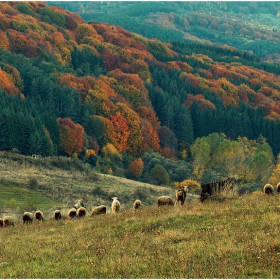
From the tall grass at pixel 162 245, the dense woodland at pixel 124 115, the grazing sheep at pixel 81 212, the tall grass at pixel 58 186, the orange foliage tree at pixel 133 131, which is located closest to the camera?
the tall grass at pixel 162 245

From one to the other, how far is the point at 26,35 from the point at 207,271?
175177 millimetres

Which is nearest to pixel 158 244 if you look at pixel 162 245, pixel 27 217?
pixel 162 245

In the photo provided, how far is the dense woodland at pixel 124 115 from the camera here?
109 m

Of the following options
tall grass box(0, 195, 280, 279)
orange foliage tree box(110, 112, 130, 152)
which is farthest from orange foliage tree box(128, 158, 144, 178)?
tall grass box(0, 195, 280, 279)

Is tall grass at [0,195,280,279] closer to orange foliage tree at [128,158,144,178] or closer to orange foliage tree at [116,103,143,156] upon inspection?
orange foliage tree at [128,158,144,178]

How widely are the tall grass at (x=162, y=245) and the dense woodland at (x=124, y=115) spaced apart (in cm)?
6513

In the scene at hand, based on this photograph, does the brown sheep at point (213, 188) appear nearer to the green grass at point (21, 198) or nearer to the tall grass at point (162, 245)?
the tall grass at point (162, 245)

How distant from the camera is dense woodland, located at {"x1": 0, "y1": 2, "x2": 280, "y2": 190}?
108875mm

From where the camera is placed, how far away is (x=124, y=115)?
140m

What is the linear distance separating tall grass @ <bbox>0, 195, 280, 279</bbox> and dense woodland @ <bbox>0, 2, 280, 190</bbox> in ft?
214

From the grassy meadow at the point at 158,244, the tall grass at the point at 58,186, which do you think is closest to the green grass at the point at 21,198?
the tall grass at the point at 58,186

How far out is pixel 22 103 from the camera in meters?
110

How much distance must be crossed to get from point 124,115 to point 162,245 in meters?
126

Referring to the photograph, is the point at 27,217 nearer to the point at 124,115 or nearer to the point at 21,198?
the point at 21,198
